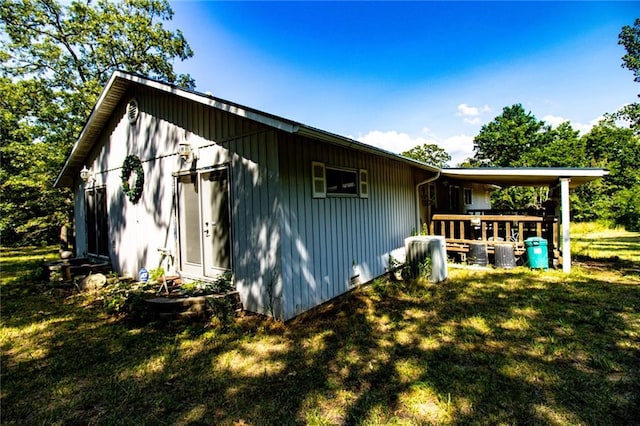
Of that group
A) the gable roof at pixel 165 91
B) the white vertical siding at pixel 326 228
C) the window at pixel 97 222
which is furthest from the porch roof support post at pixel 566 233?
the window at pixel 97 222

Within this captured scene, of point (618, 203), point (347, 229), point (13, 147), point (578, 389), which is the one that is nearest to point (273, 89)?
point (347, 229)

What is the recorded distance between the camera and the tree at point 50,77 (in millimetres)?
12984

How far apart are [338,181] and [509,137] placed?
28190mm

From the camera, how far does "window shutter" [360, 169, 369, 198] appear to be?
5734 mm

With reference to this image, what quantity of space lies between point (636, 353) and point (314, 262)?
3635 millimetres

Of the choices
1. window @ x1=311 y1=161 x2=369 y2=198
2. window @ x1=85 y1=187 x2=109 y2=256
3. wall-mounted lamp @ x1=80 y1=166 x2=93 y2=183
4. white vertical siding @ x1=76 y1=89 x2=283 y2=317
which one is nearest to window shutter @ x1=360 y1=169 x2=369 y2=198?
window @ x1=311 y1=161 x2=369 y2=198

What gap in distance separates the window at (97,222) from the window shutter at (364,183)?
21.4ft

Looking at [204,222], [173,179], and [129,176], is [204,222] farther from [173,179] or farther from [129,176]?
[129,176]

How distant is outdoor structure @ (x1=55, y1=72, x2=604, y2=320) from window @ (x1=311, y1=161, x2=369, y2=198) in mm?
26

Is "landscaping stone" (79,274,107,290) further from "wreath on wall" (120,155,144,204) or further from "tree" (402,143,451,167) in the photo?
"tree" (402,143,451,167)

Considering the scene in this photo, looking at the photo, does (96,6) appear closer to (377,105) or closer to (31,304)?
(377,105)

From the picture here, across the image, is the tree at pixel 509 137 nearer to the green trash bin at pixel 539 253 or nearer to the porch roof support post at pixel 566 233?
the porch roof support post at pixel 566 233

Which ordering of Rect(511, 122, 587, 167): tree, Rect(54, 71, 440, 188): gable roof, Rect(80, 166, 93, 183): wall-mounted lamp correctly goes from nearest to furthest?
Rect(54, 71, 440, 188): gable roof
Rect(80, 166, 93, 183): wall-mounted lamp
Rect(511, 122, 587, 167): tree

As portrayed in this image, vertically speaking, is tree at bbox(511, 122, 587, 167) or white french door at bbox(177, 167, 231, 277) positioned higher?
tree at bbox(511, 122, 587, 167)
